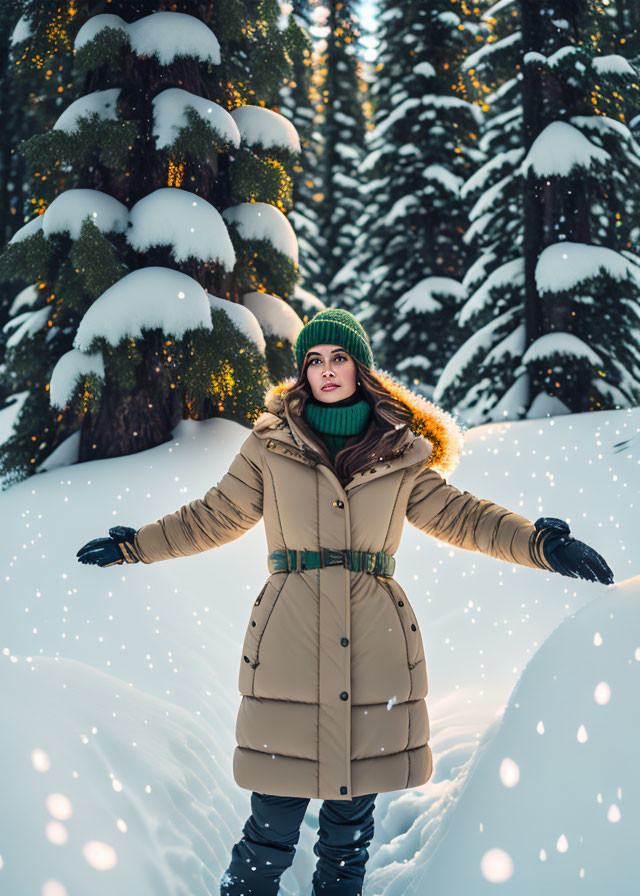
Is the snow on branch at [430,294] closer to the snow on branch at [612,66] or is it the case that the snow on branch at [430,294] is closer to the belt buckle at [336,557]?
the snow on branch at [612,66]

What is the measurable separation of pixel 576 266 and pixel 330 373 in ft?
22.2

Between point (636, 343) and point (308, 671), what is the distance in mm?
8660

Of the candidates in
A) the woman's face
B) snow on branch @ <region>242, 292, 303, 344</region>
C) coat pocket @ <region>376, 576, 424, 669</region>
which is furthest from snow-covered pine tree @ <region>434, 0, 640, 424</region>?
coat pocket @ <region>376, 576, 424, 669</region>

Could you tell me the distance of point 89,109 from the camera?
7.01 m

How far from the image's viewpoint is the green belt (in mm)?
2670

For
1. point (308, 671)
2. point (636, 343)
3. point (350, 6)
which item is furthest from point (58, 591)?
point (350, 6)

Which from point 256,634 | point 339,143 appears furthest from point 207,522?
point 339,143

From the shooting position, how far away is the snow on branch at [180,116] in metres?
6.87

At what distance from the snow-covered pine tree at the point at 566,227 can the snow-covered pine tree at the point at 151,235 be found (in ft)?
10.5

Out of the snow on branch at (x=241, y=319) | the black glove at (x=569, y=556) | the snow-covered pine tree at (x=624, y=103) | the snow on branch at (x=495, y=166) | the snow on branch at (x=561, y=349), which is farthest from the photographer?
the snow on branch at (x=495, y=166)

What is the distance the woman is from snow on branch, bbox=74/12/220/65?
17.0 feet

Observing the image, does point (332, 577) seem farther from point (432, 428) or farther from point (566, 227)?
point (566, 227)

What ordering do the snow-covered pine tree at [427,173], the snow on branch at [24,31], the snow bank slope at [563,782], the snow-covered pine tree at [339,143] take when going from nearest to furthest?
the snow bank slope at [563,782] < the snow on branch at [24,31] < the snow-covered pine tree at [427,173] < the snow-covered pine tree at [339,143]

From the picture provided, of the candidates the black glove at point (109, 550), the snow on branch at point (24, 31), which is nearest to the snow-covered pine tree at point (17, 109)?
the snow on branch at point (24, 31)
